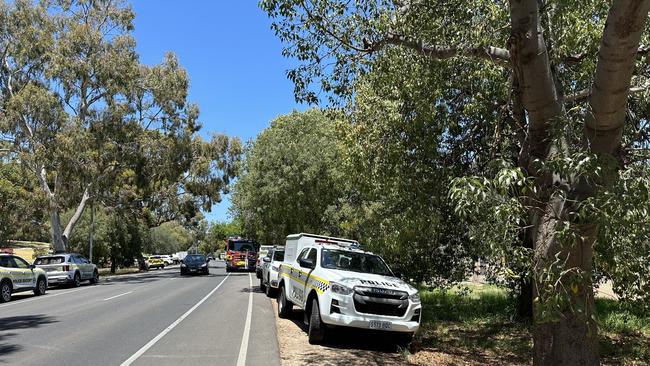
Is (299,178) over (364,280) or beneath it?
over

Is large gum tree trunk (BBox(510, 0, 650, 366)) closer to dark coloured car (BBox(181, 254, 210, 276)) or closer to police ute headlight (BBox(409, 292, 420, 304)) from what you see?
police ute headlight (BBox(409, 292, 420, 304))

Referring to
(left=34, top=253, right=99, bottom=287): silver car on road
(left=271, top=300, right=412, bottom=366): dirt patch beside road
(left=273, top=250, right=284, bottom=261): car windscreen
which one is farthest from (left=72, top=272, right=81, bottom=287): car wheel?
(left=271, top=300, right=412, bottom=366): dirt patch beside road

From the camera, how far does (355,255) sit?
1164 cm

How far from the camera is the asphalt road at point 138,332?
852 cm

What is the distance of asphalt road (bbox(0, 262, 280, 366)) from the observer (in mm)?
8516

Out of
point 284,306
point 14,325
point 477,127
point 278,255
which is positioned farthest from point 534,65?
point 278,255

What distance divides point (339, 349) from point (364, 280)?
1.32 m

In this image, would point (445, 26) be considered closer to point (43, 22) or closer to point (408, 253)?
point (408, 253)

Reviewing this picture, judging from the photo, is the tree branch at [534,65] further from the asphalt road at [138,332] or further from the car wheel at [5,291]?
the car wheel at [5,291]

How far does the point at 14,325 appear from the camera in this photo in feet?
39.8

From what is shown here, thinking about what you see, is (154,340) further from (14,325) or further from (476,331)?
(476,331)

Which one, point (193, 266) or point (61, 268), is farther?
point (193, 266)

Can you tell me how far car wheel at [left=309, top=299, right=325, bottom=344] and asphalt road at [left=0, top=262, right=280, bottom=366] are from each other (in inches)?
28.3

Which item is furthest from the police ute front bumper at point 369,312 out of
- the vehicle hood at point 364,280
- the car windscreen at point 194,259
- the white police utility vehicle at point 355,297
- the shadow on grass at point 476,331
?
the car windscreen at point 194,259
